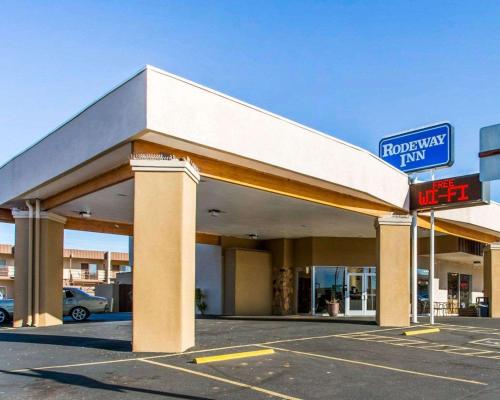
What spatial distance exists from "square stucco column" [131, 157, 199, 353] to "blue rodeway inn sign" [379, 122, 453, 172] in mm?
14612

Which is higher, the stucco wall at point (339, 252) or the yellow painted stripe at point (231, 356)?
the stucco wall at point (339, 252)

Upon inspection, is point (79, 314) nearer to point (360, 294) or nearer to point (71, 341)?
point (71, 341)

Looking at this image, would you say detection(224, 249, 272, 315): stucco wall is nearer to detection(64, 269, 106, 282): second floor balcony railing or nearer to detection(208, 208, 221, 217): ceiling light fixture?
detection(208, 208, 221, 217): ceiling light fixture

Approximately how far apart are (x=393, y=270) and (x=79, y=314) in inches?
540

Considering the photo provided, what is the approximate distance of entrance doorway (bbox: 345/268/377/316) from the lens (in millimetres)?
27766

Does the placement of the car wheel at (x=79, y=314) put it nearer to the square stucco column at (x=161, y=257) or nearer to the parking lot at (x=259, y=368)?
the parking lot at (x=259, y=368)

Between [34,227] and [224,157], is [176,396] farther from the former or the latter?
[34,227]

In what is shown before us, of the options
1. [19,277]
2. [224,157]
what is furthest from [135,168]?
[19,277]

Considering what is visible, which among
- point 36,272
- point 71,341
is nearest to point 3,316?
point 36,272


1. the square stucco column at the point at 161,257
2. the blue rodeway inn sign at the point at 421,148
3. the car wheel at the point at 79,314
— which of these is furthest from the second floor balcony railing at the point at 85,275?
the square stucco column at the point at 161,257

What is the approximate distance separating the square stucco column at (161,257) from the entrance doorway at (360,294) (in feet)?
56.3

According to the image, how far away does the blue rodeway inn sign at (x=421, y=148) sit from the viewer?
76.0ft

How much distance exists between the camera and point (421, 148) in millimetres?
24141

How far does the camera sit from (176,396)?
306 inches
